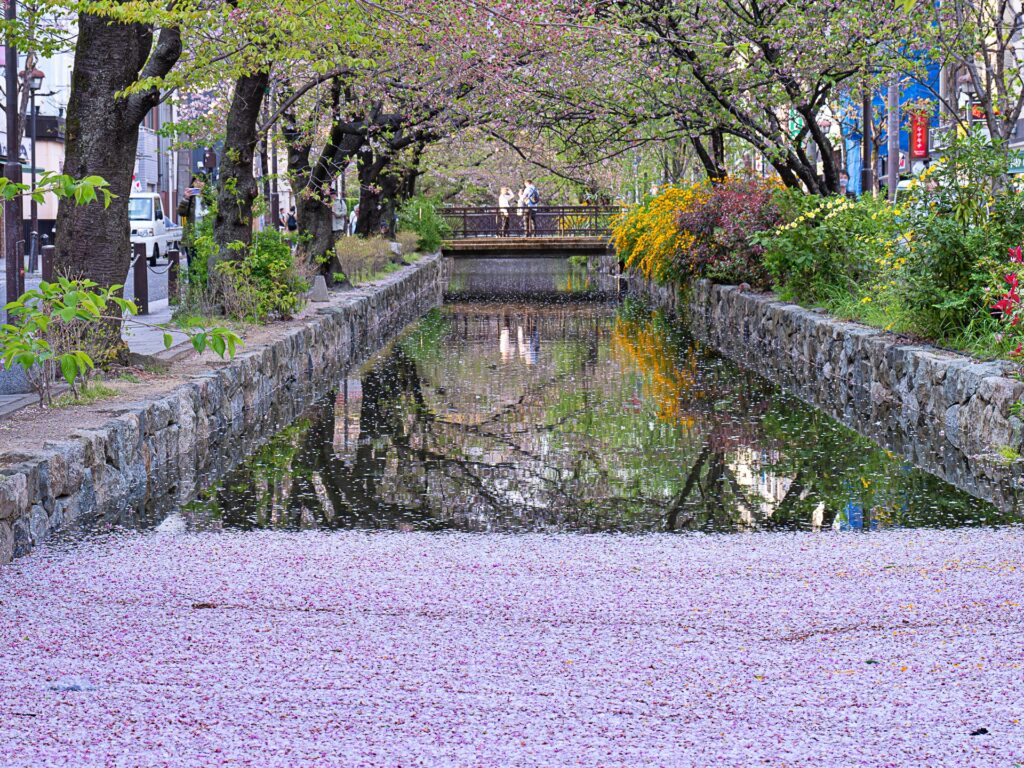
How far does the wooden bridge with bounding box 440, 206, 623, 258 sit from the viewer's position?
156 ft

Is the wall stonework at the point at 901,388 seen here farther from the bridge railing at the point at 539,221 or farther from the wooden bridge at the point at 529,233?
the bridge railing at the point at 539,221

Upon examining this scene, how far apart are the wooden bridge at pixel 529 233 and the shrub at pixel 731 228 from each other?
66.4ft

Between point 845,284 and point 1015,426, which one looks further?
point 845,284

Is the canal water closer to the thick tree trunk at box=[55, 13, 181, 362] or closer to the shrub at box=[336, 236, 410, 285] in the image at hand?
the thick tree trunk at box=[55, 13, 181, 362]

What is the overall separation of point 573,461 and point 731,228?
43.1 feet

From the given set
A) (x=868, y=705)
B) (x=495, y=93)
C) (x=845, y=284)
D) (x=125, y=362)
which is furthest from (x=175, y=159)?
(x=868, y=705)

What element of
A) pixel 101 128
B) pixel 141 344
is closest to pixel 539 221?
pixel 141 344

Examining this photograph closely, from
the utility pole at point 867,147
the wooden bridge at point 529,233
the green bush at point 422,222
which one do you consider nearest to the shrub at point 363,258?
the utility pole at point 867,147

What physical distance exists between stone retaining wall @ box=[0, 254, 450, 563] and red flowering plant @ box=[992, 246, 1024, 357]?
5.96 meters

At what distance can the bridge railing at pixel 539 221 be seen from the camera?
171 ft

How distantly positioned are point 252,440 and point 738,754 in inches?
339

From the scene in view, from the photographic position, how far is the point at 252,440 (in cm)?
1241

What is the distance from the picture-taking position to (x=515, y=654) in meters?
5.49

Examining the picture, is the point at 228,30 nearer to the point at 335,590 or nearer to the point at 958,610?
the point at 335,590
